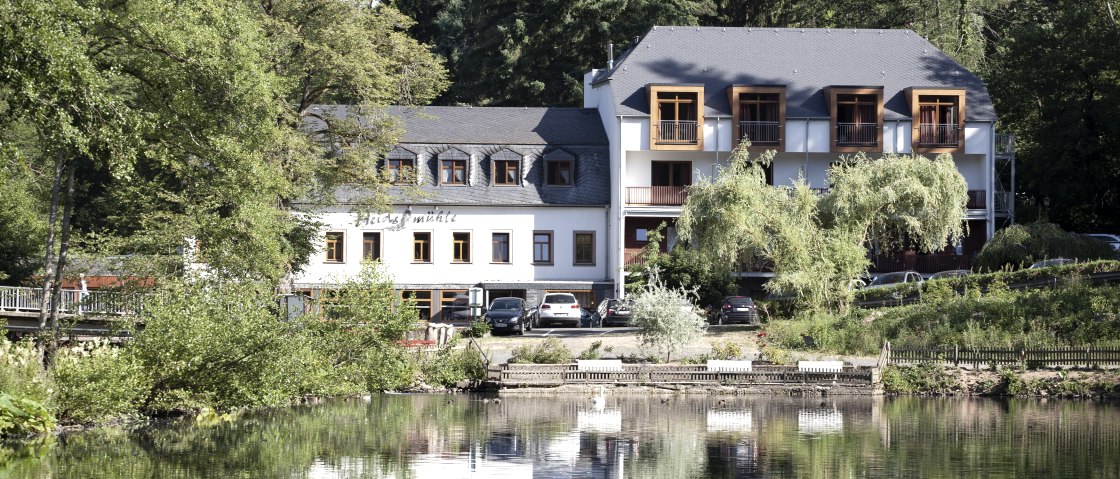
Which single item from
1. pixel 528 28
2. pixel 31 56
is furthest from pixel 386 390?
pixel 528 28

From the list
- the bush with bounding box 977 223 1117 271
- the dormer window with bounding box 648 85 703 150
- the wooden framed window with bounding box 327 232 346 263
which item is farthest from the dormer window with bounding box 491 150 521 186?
the bush with bounding box 977 223 1117 271

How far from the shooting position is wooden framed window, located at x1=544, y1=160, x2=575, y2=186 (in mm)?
61281

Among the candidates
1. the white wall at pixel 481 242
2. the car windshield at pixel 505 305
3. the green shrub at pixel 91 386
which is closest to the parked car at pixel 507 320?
the car windshield at pixel 505 305

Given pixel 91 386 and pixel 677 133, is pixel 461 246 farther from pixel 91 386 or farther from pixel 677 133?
pixel 91 386

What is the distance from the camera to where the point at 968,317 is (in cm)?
4269

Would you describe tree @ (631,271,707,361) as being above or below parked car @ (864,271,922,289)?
below

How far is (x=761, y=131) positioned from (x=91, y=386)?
1414 inches

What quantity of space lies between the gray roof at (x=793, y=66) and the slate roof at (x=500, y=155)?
3419 mm

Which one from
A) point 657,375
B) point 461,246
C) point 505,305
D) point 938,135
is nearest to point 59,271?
point 657,375

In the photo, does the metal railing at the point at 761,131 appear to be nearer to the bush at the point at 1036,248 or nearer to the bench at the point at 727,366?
the bush at the point at 1036,248

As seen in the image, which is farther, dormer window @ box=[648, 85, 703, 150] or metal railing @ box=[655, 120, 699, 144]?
metal railing @ box=[655, 120, 699, 144]

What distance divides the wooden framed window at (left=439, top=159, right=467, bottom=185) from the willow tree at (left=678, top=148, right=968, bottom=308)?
46.0ft

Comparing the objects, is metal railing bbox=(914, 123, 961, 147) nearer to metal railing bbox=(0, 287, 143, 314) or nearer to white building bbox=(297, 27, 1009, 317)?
white building bbox=(297, 27, 1009, 317)

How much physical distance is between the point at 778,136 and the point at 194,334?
33270mm
